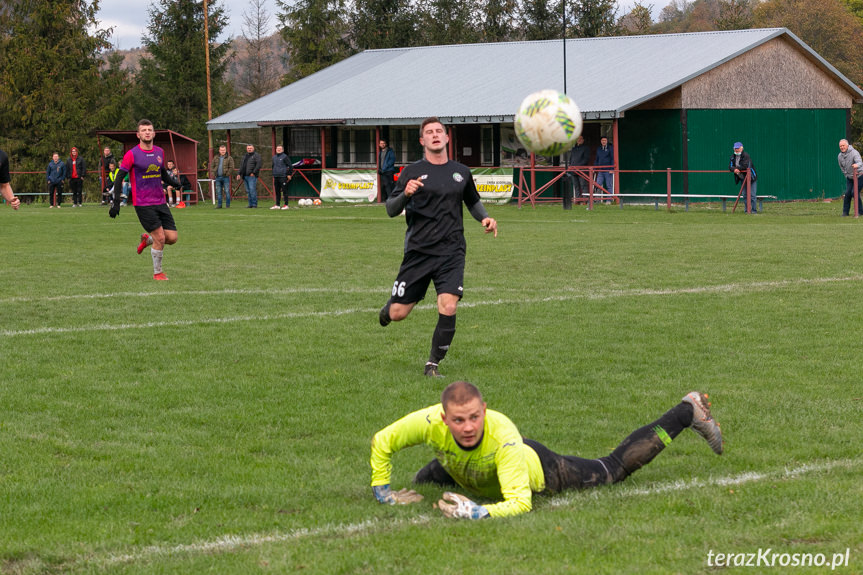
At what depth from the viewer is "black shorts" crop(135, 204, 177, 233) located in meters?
Result: 15.1

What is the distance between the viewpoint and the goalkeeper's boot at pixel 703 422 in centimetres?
612

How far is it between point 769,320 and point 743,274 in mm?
4028

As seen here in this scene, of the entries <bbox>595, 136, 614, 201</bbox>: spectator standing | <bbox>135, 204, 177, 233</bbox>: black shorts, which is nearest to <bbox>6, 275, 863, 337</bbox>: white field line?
<bbox>135, 204, 177, 233</bbox>: black shorts

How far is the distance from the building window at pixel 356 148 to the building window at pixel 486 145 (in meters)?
4.48

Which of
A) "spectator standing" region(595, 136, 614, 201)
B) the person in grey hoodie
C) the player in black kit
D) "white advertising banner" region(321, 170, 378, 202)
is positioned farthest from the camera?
"white advertising banner" region(321, 170, 378, 202)

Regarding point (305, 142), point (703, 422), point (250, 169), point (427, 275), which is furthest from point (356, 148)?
point (703, 422)

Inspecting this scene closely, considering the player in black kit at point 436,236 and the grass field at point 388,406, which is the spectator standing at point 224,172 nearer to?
the grass field at point 388,406

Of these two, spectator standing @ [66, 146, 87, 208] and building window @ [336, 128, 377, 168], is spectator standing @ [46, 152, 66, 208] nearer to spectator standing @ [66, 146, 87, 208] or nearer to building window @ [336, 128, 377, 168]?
spectator standing @ [66, 146, 87, 208]

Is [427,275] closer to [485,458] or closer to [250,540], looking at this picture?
[485,458]

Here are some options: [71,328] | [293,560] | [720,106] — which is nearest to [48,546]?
[293,560]

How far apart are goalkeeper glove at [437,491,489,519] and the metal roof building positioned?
1139 inches

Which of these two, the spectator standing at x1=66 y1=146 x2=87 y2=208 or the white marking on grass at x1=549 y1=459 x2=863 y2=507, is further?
the spectator standing at x1=66 y1=146 x2=87 y2=208

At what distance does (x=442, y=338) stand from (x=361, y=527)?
3.72m

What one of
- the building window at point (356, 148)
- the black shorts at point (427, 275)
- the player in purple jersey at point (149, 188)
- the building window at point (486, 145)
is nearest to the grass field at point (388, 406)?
the black shorts at point (427, 275)
